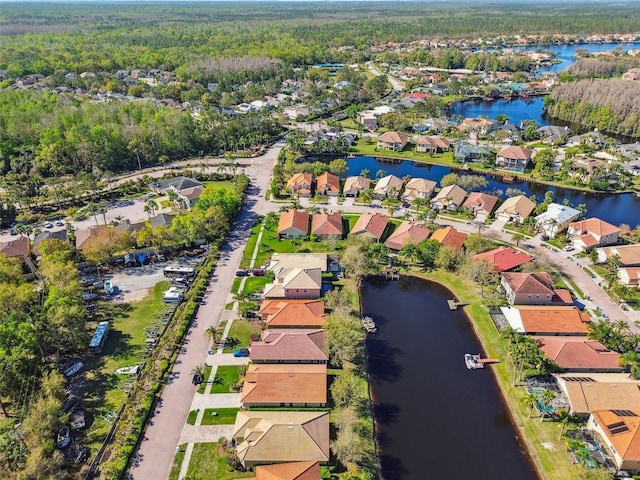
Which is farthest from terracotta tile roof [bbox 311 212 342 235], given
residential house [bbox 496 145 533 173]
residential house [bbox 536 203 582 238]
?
residential house [bbox 496 145 533 173]

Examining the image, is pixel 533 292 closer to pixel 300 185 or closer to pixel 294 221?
pixel 294 221

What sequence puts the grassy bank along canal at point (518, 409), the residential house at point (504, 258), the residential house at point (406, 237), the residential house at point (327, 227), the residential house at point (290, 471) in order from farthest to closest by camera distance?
the residential house at point (327, 227) → the residential house at point (406, 237) → the residential house at point (504, 258) → the grassy bank along canal at point (518, 409) → the residential house at point (290, 471)

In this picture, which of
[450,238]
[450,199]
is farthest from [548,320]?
[450,199]

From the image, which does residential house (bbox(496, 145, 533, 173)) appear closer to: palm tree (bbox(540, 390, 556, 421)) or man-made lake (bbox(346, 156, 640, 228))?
man-made lake (bbox(346, 156, 640, 228))

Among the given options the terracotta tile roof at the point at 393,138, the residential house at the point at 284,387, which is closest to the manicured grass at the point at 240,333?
the residential house at the point at 284,387

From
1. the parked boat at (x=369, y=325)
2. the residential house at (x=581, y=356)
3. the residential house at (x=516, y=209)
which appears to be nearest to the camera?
the residential house at (x=581, y=356)

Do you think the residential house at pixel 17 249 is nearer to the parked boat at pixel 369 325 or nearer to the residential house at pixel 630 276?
the parked boat at pixel 369 325
